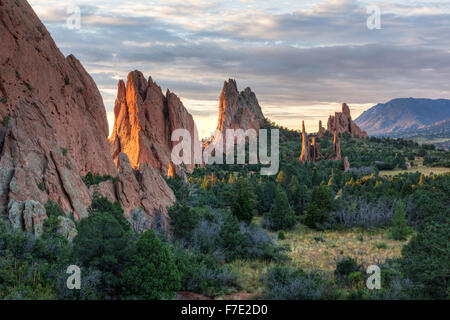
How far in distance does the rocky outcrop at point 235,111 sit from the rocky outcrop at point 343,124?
24118mm

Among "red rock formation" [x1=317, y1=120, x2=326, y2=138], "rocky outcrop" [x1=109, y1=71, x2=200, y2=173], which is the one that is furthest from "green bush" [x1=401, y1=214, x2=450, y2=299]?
"red rock formation" [x1=317, y1=120, x2=326, y2=138]

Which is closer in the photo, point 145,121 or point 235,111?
point 145,121

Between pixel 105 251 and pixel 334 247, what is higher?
pixel 105 251

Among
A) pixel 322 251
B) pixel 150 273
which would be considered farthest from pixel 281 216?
pixel 150 273

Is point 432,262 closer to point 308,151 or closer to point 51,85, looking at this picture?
point 51,85

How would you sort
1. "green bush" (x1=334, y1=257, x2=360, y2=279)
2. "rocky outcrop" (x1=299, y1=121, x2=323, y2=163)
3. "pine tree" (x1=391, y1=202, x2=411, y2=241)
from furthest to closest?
"rocky outcrop" (x1=299, y1=121, x2=323, y2=163), "pine tree" (x1=391, y1=202, x2=411, y2=241), "green bush" (x1=334, y1=257, x2=360, y2=279)

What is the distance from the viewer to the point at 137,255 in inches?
587

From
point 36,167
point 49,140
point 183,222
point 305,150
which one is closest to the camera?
point 36,167

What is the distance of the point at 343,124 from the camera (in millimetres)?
131750

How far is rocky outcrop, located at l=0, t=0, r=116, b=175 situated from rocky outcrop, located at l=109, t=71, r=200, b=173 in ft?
102

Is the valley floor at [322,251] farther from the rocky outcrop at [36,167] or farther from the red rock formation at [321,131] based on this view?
the red rock formation at [321,131]

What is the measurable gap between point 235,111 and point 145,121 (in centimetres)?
5988

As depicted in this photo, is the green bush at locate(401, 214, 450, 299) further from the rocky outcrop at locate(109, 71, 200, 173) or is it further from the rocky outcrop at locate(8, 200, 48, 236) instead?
the rocky outcrop at locate(109, 71, 200, 173)

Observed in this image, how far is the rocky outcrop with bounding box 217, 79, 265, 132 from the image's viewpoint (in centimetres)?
12269
